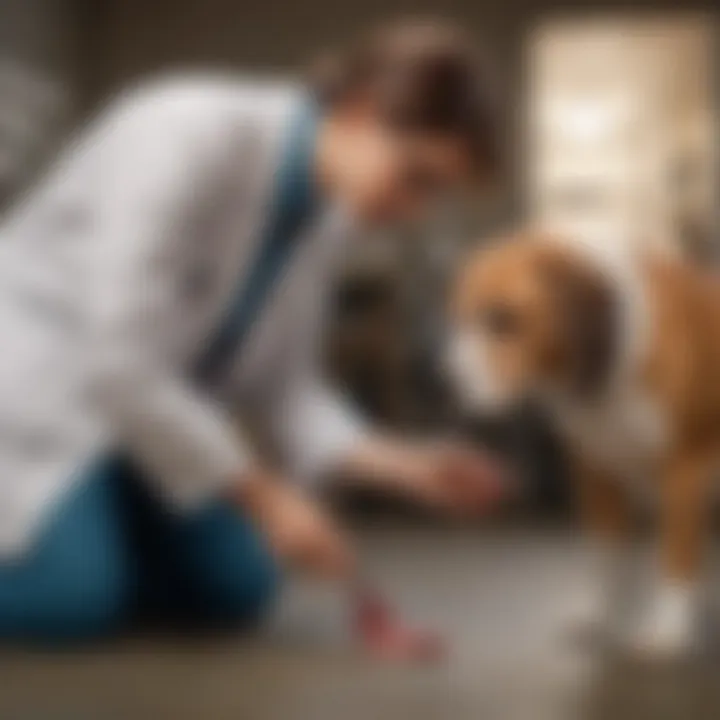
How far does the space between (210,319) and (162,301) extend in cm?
3

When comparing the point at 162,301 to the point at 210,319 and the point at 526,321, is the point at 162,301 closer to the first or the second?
the point at 210,319

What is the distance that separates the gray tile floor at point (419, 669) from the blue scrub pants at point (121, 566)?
19 mm

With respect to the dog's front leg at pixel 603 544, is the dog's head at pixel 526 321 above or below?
above

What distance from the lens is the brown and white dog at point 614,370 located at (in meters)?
0.88

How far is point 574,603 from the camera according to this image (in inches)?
35.6

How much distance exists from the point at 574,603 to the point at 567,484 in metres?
0.07

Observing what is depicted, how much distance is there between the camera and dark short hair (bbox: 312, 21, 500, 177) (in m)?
0.88

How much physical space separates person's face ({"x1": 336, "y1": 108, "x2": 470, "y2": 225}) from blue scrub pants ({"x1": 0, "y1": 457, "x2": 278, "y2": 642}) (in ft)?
0.67

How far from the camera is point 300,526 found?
896 millimetres

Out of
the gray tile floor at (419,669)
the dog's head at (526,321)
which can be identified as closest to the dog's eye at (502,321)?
the dog's head at (526,321)

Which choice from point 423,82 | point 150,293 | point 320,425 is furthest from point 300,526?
point 423,82

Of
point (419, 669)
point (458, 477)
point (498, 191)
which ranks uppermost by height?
point (498, 191)

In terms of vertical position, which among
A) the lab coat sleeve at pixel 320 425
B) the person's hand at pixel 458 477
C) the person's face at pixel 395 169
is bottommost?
the person's hand at pixel 458 477

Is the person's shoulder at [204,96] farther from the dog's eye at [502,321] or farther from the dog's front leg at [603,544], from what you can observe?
the dog's front leg at [603,544]
